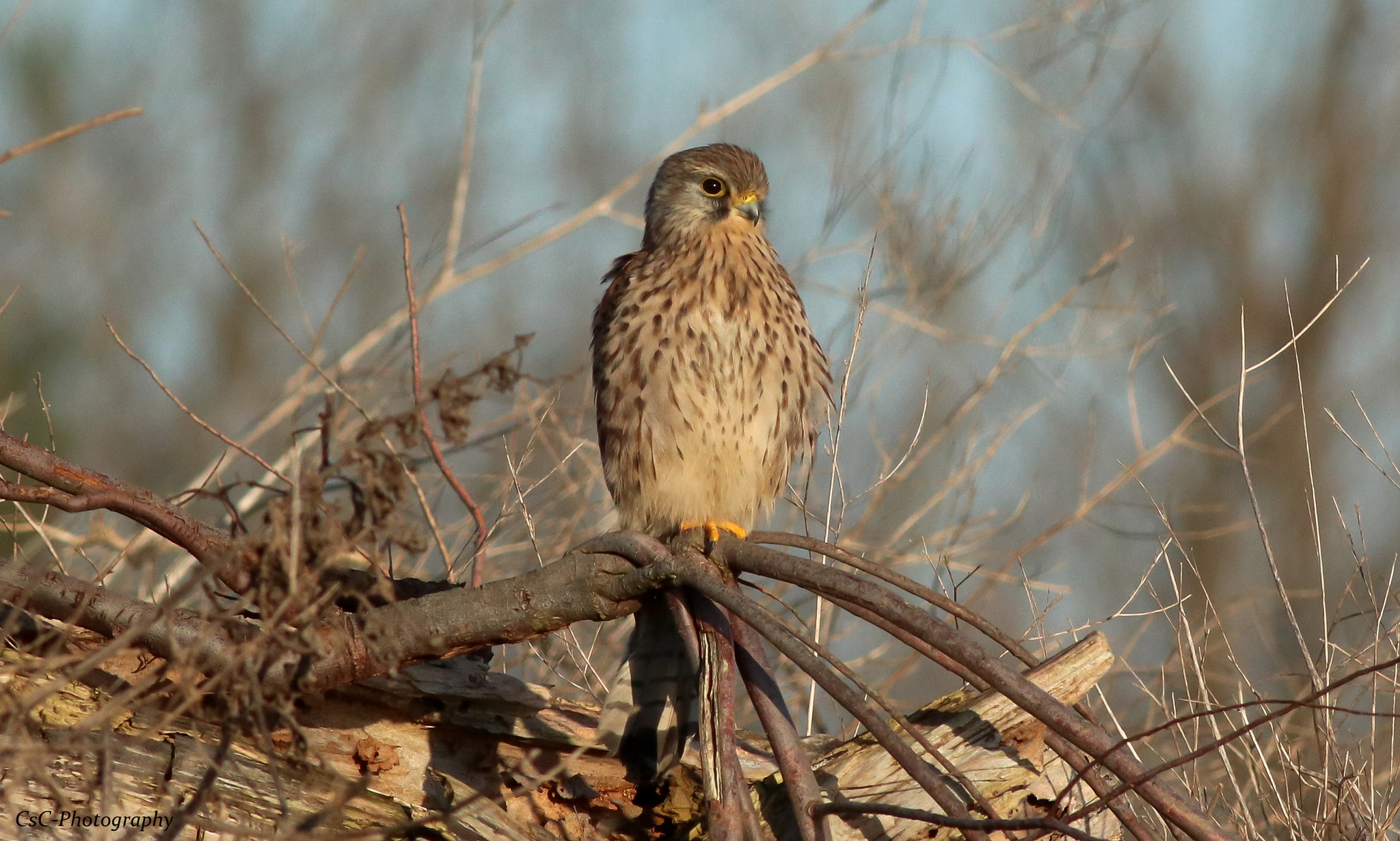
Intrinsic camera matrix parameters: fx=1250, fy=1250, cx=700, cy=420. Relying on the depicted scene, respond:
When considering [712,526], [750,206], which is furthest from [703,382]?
[750,206]

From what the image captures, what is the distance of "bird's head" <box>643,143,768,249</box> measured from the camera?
3.88m

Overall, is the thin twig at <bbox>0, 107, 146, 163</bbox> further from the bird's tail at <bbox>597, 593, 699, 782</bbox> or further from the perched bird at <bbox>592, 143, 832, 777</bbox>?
the perched bird at <bbox>592, 143, 832, 777</bbox>

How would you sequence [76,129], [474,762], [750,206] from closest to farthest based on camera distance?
[76,129], [474,762], [750,206]

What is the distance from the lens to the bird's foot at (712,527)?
11.4ft

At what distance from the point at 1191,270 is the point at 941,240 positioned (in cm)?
844

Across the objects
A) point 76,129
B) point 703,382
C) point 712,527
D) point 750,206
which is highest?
point 750,206

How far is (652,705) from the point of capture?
9.41ft

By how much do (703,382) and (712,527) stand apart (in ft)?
1.34

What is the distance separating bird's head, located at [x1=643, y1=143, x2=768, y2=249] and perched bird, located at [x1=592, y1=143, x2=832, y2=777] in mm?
22

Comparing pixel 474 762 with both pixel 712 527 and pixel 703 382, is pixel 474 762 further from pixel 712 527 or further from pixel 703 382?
pixel 703 382

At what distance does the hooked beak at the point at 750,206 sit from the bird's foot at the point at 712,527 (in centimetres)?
96

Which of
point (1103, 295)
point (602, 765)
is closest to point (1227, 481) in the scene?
point (1103, 295)

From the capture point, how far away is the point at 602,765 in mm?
2951

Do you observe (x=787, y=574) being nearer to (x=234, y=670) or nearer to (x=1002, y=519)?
(x=234, y=670)
